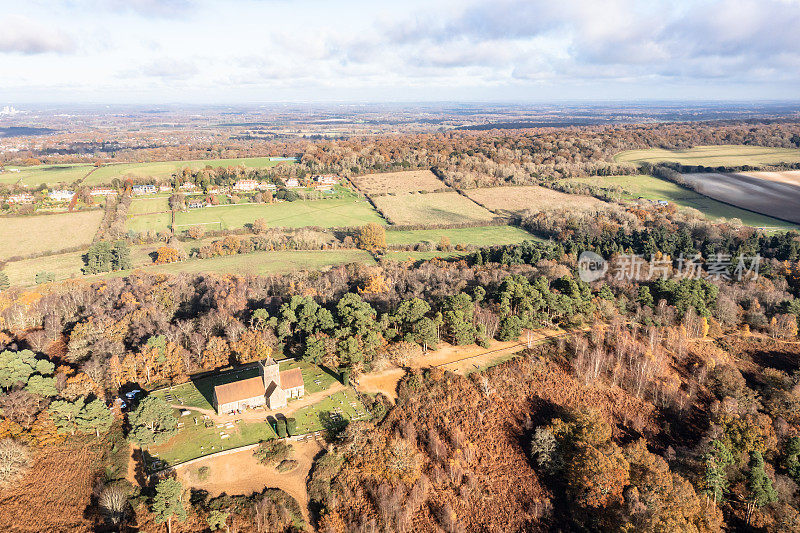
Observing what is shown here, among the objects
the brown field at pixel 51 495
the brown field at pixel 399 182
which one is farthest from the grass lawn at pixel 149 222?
the brown field at pixel 51 495

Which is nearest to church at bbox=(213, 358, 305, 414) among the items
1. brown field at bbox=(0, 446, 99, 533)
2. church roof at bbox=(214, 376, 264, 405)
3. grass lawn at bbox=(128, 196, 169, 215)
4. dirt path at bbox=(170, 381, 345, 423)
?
church roof at bbox=(214, 376, 264, 405)

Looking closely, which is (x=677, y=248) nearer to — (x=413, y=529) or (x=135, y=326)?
(x=413, y=529)

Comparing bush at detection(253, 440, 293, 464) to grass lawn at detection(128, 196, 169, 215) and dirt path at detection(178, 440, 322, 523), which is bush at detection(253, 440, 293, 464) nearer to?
dirt path at detection(178, 440, 322, 523)

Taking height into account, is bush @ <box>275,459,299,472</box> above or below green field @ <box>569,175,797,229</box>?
below

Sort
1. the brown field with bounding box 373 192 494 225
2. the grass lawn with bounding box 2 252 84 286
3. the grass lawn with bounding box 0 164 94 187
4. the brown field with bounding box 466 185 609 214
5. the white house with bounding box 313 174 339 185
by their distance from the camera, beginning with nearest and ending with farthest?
1. the grass lawn with bounding box 2 252 84 286
2. the brown field with bounding box 373 192 494 225
3. the brown field with bounding box 466 185 609 214
4. the grass lawn with bounding box 0 164 94 187
5. the white house with bounding box 313 174 339 185

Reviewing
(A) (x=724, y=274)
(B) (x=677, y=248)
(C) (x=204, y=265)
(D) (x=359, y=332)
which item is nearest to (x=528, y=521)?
(D) (x=359, y=332)

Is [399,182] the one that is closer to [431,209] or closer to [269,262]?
[431,209]
